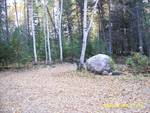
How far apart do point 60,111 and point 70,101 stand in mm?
1364

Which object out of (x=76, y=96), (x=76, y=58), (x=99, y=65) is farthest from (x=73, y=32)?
(x=76, y=96)

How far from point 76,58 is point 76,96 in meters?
17.1

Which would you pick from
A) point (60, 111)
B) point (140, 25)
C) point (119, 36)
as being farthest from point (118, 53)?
point (60, 111)

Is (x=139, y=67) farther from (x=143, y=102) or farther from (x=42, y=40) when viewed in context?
(x=42, y=40)

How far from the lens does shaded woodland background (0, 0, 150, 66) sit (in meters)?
23.9

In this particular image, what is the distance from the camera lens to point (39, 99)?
1024cm

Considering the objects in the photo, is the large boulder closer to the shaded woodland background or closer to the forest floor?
the forest floor

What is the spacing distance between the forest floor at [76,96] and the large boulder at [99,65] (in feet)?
8.13

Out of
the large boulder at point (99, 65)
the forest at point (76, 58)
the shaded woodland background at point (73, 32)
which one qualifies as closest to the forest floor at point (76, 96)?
the forest at point (76, 58)

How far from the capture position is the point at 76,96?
10648 mm

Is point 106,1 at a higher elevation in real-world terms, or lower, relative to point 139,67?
higher

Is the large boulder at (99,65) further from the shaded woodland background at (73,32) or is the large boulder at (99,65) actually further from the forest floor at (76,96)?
the shaded woodland background at (73,32)

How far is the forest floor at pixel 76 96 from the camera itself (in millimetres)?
8703

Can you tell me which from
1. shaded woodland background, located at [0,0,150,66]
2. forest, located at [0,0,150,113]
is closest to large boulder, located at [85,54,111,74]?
forest, located at [0,0,150,113]
